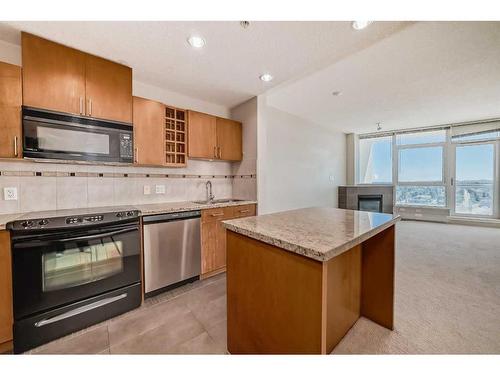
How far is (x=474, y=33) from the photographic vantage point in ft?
6.09

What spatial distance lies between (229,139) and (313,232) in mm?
2292

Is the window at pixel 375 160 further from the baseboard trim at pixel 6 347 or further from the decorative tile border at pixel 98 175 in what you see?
the baseboard trim at pixel 6 347

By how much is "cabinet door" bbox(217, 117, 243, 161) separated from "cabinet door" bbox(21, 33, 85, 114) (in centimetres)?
157

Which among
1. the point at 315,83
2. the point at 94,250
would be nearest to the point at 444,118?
the point at 315,83

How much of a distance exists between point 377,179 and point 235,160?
5238 millimetres

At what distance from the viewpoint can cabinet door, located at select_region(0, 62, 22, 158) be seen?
1.54 meters

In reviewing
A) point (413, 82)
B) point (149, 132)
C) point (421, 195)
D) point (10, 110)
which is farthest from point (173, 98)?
point (421, 195)

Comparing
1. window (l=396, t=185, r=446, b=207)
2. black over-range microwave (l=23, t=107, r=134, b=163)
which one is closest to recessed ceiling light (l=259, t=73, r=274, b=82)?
black over-range microwave (l=23, t=107, r=134, b=163)

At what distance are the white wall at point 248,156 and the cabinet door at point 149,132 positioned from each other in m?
1.25

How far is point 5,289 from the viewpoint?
1.40 metres

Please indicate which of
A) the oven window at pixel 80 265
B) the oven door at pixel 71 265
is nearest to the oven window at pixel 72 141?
the oven door at pixel 71 265

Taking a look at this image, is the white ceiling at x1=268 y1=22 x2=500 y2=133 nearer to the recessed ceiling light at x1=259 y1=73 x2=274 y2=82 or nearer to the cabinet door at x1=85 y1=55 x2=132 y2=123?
the recessed ceiling light at x1=259 y1=73 x2=274 y2=82

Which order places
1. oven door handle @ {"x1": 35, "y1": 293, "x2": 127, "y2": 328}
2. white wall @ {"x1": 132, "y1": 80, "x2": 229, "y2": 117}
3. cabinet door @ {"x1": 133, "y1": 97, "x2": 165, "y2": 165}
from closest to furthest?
oven door handle @ {"x1": 35, "y1": 293, "x2": 127, "y2": 328} → cabinet door @ {"x1": 133, "y1": 97, "x2": 165, "y2": 165} → white wall @ {"x1": 132, "y1": 80, "x2": 229, "y2": 117}
